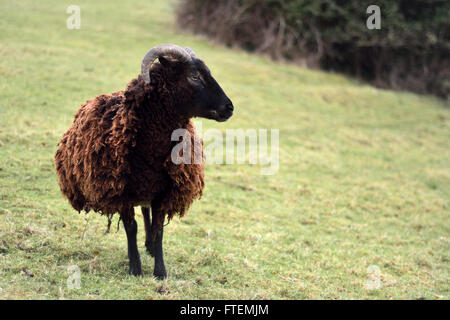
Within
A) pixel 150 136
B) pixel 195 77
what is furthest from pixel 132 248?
pixel 195 77

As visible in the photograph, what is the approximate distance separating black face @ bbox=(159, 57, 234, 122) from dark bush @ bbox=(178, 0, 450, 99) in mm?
17420

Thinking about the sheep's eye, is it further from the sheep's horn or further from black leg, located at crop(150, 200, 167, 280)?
black leg, located at crop(150, 200, 167, 280)

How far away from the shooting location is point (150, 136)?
19.5 ft

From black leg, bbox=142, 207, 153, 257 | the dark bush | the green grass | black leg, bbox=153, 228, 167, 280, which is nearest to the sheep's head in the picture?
black leg, bbox=153, 228, 167, 280

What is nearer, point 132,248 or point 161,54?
point 161,54

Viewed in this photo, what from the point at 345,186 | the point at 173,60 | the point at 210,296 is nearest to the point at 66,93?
the point at 345,186

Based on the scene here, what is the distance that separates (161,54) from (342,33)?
1880 centimetres

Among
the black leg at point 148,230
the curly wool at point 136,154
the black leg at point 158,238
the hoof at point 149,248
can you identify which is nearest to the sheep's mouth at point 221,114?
the curly wool at point 136,154

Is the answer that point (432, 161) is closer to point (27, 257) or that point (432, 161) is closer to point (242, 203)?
point (242, 203)

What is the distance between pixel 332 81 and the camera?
21.7 m

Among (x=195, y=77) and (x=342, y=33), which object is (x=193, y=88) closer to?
(x=195, y=77)

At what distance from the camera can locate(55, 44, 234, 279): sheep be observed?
5.89 meters

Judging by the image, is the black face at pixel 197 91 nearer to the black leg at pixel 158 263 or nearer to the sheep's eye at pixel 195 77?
the sheep's eye at pixel 195 77
